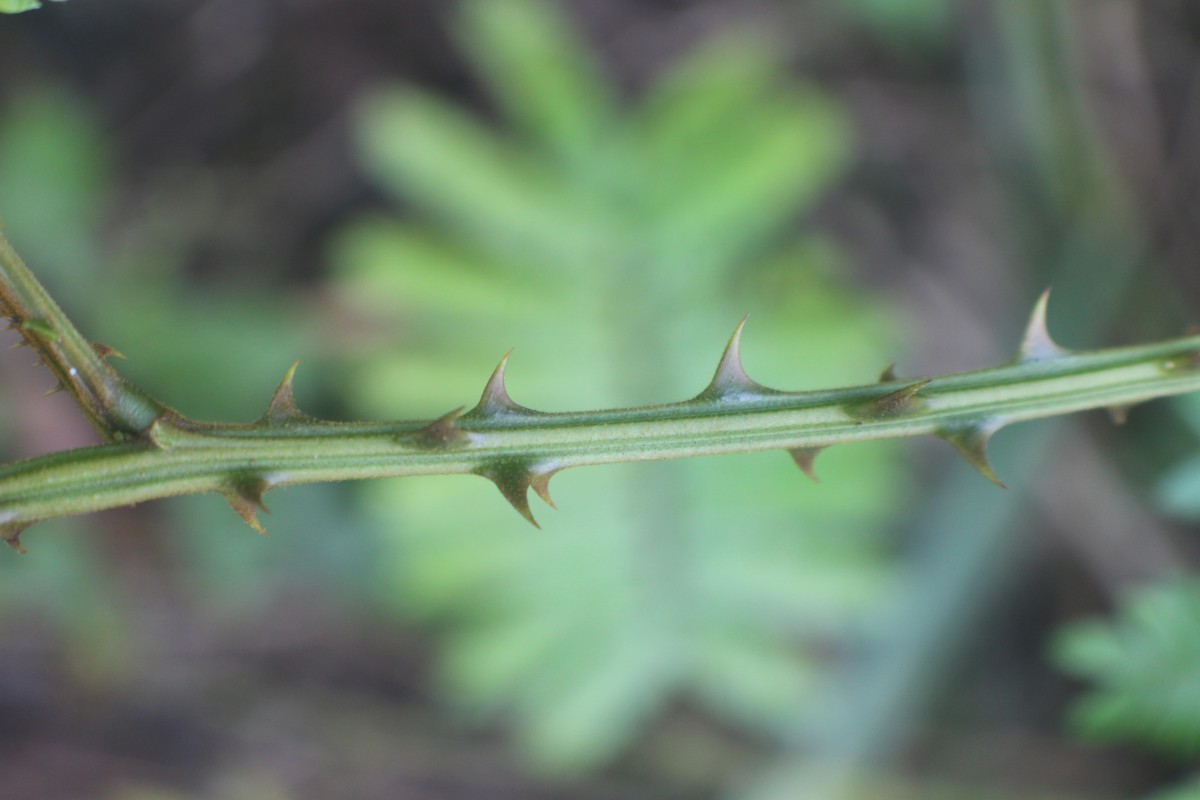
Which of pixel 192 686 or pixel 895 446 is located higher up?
pixel 895 446

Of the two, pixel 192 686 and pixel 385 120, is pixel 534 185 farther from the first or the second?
pixel 192 686

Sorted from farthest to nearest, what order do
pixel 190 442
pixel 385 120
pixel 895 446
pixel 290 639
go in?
pixel 290 639
pixel 895 446
pixel 385 120
pixel 190 442

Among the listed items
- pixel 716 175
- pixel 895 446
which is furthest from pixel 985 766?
pixel 716 175

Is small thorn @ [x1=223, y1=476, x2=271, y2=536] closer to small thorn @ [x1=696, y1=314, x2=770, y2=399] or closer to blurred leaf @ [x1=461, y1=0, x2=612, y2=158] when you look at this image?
small thorn @ [x1=696, y1=314, x2=770, y2=399]

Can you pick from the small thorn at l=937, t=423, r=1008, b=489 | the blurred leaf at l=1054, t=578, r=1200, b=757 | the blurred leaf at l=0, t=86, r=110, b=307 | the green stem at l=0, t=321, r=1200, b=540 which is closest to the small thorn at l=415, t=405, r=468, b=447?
the green stem at l=0, t=321, r=1200, b=540

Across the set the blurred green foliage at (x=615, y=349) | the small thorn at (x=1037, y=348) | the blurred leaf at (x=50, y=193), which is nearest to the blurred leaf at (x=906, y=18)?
the blurred green foliage at (x=615, y=349)

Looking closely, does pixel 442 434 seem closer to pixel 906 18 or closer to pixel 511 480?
pixel 511 480

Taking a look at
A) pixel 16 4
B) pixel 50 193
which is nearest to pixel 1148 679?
pixel 16 4
